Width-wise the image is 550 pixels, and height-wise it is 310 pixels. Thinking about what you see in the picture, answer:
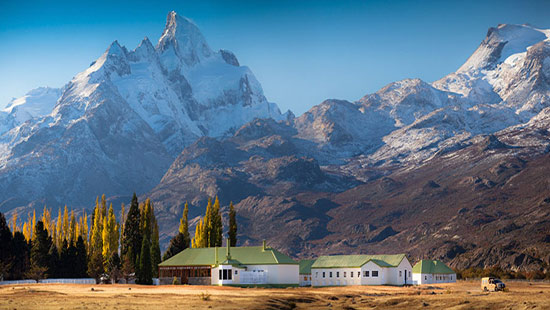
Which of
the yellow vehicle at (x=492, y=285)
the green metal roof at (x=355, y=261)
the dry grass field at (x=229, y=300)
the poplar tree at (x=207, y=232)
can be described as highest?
the poplar tree at (x=207, y=232)

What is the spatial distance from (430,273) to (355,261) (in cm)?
2588

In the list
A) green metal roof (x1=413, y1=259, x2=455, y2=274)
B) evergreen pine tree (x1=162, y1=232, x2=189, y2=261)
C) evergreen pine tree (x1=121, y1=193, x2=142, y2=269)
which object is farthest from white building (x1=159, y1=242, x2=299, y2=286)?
green metal roof (x1=413, y1=259, x2=455, y2=274)

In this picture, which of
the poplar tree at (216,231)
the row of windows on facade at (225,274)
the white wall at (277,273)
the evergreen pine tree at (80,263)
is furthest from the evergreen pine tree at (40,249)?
the white wall at (277,273)

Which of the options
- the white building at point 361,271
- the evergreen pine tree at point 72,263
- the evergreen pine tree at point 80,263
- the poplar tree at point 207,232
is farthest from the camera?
the poplar tree at point 207,232

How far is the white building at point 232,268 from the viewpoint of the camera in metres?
139

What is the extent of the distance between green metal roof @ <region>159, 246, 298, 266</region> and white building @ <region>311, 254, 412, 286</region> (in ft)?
69.3

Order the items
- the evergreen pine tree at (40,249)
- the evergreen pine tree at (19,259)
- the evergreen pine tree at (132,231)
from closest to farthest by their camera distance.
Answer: the evergreen pine tree at (19,259)
the evergreen pine tree at (40,249)
the evergreen pine tree at (132,231)

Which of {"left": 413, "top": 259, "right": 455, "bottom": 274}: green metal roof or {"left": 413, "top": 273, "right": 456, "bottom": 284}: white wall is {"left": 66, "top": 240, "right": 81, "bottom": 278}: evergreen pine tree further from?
{"left": 413, "top": 259, "right": 455, "bottom": 274}: green metal roof

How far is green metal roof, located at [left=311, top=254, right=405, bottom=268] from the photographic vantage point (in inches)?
6447

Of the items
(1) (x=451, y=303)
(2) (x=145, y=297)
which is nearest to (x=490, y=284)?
(1) (x=451, y=303)

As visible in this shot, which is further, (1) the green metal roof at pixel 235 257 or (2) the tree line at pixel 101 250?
(2) the tree line at pixel 101 250

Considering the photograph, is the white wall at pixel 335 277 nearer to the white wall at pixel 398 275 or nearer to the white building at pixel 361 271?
the white building at pixel 361 271

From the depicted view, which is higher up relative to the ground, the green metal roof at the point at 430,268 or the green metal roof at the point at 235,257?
the green metal roof at the point at 235,257

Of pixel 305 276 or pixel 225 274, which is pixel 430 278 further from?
pixel 225 274
